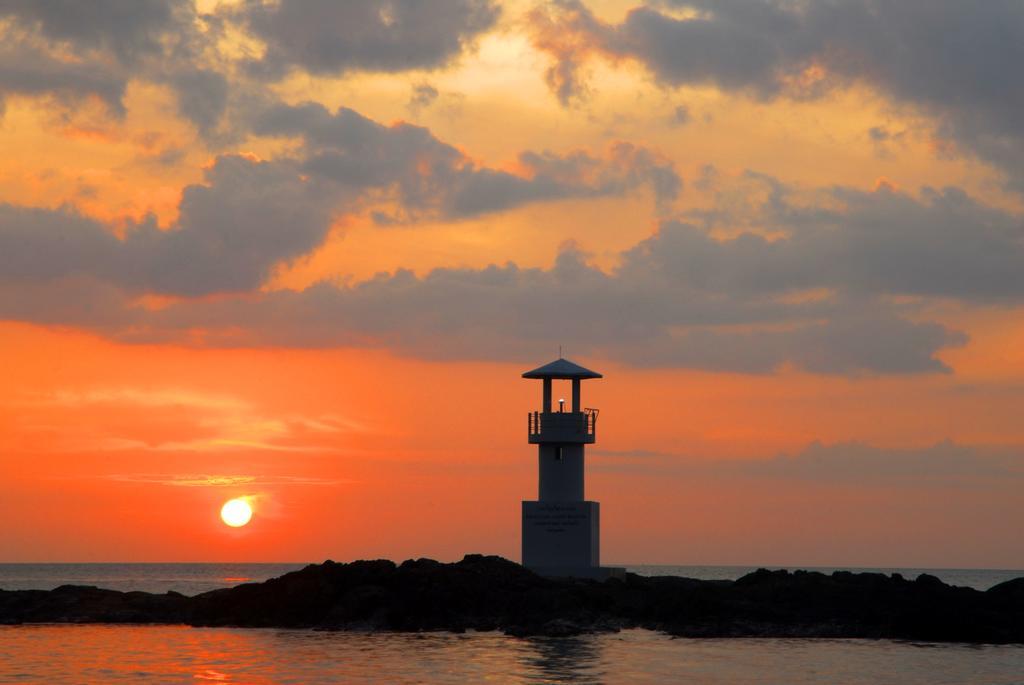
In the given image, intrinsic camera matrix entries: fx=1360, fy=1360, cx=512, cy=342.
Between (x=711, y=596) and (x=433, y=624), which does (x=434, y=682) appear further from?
(x=711, y=596)

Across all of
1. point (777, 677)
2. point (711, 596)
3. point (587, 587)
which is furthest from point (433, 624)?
point (777, 677)

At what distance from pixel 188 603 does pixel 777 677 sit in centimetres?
2492

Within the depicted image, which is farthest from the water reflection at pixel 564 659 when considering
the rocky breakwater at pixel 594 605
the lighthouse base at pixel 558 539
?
the lighthouse base at pixel 558 539

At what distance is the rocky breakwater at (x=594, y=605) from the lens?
46.4 metres

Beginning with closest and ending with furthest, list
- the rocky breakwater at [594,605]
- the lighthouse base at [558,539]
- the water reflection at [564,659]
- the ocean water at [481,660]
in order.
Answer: the water reflection at [564,659] < the ocean water at [481,660] < the rocky breakwater at [594,605] < the lighthouse base at [558,539]

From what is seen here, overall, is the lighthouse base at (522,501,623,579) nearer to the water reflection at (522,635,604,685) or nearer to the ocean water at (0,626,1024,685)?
the ocean water at (0,626,1024,685)

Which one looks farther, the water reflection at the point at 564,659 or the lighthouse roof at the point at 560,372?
the lighthouse roof at the point at 560,372

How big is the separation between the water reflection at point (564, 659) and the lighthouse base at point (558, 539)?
4.57 meters

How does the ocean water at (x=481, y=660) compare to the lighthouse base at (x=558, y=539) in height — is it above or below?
below

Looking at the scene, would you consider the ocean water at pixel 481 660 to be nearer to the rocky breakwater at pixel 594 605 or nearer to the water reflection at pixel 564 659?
the water reflection at pixel 564 659

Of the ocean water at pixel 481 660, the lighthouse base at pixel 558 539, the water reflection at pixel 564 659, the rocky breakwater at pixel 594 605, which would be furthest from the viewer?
the lighthouse base at pixel 558 539

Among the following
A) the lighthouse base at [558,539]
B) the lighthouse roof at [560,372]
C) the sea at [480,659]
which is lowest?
the sea at [480,659]

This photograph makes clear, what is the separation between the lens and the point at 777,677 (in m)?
37.9

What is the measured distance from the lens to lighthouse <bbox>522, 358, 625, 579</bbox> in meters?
49.5
